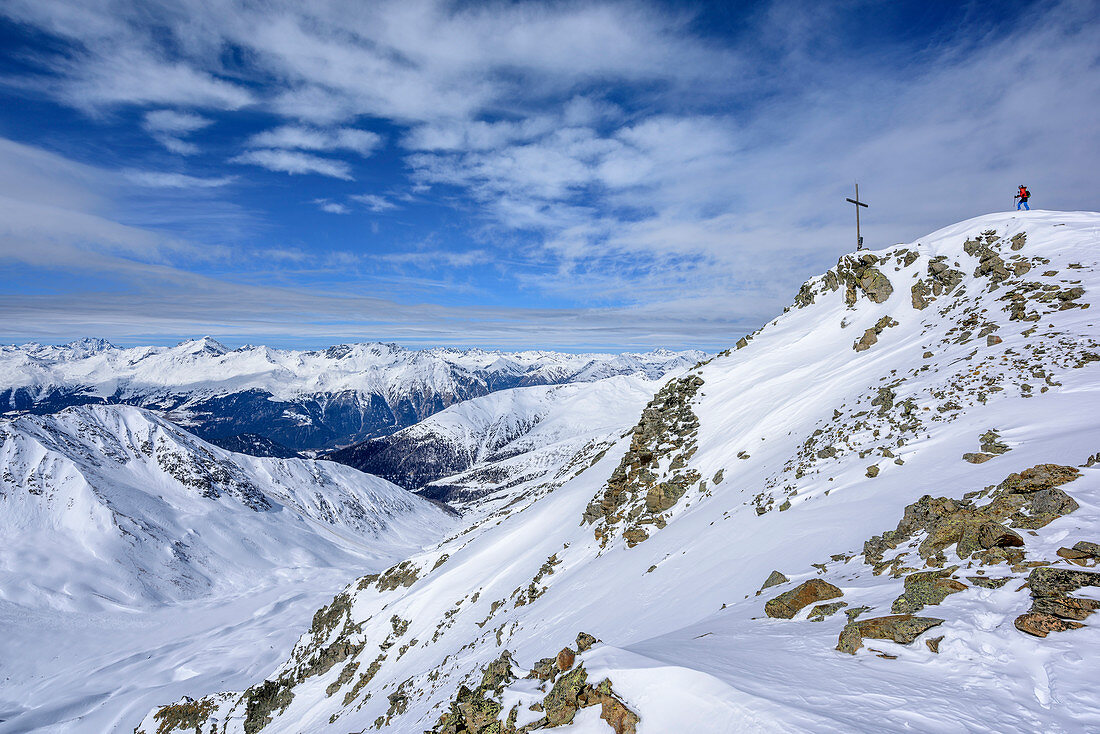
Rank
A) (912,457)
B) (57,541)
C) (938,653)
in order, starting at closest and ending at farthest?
1. (938,653)
2. (912,457)
3. (57,541)

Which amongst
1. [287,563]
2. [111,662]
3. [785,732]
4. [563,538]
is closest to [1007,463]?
[785,732]

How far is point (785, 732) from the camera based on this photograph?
20.5 feet

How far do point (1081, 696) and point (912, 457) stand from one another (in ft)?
43.0

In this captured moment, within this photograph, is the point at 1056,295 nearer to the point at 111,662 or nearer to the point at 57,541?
the point at 111,662

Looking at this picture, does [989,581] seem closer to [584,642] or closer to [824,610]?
[824,610]

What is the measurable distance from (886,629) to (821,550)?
7.14m

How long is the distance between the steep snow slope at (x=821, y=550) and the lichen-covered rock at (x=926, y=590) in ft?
0.16

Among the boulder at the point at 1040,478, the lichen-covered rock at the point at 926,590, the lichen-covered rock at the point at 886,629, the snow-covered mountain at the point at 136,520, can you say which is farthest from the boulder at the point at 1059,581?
the snow-covered mountain at the point at 136,520

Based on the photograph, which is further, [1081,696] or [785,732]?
[785,732]

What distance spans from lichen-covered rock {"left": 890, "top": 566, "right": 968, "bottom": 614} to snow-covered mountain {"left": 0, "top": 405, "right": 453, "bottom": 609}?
162 meters

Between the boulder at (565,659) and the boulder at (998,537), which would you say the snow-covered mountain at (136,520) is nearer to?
the boulder at (565,659)

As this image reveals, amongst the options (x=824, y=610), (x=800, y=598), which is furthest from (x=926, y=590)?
(x=800, y=598)

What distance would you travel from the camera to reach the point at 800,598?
10797 millimetres

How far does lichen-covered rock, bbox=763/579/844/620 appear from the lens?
34.7ft
